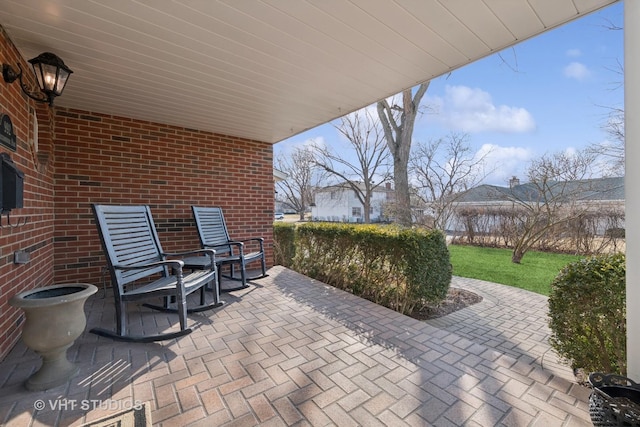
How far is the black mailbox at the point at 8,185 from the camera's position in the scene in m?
1.85

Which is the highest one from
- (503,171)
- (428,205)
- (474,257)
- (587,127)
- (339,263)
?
(587,127)


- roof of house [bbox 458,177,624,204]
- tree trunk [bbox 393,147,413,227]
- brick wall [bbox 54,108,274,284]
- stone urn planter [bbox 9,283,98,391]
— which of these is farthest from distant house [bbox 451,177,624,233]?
stone urn planter [bbox 9,283,98,391]

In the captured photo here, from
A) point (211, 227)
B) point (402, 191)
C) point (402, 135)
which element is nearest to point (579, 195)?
point (402, 191)

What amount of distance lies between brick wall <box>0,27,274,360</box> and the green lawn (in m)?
4.78

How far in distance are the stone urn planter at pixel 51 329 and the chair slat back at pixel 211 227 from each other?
2272 mm

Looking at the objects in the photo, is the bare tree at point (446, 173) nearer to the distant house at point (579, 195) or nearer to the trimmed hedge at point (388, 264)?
the distant house at point (579, 195)

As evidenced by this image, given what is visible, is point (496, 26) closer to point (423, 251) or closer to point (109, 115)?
point (423, 251)

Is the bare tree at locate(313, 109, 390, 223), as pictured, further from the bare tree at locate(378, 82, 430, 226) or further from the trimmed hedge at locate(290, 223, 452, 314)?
the trimmed hedge at locate(290, 223, 452, 314)

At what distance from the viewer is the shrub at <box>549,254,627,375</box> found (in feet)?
5.94

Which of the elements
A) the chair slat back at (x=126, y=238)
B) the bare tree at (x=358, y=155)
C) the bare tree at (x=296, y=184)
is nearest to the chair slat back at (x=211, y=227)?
the chair slat back at (x=126, y=238)

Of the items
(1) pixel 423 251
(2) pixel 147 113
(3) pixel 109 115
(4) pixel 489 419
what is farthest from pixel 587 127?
(3) pixel 109 115

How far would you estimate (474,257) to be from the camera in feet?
27.3

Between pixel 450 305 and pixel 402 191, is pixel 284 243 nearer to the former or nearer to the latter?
pixel 450 305

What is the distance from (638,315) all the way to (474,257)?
24.4ft
